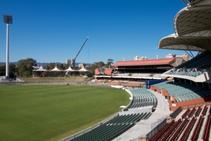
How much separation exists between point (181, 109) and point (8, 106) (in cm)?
2254

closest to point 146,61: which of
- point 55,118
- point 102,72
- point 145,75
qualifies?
point 145,75

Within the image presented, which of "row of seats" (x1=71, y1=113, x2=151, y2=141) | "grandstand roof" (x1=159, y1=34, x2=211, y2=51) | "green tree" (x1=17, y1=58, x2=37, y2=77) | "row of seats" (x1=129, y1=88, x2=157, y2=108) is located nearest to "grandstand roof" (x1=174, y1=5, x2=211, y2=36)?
"grandstand roof" (x1=159, y1=34, x2=211, y2=51)

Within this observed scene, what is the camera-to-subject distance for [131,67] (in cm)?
9606

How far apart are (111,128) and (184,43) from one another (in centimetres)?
2767

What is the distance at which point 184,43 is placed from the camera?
4838cm

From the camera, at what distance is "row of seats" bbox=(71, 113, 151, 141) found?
867 inches

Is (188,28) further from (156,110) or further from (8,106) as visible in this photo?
(8,106)

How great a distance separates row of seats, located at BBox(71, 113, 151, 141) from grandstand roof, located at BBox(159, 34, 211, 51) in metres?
14.1

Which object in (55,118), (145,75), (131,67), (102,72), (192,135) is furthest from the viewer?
(102,72)

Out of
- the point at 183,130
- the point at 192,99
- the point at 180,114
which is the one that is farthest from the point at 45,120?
the point at 192,99

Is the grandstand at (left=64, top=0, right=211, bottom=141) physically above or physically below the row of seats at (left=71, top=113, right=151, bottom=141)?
above

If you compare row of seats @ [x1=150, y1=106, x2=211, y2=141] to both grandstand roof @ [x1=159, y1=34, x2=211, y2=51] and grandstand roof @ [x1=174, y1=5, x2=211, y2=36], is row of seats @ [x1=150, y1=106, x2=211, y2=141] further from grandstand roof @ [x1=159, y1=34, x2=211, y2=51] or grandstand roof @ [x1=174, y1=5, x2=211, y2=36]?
grandstand roof @ [x1=159, y1=34, x2=211, y2=51]

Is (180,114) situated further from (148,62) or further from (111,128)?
(148,62)

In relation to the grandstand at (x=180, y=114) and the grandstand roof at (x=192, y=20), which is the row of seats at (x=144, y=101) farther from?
the grandstand roof at (x=192, y=20)
